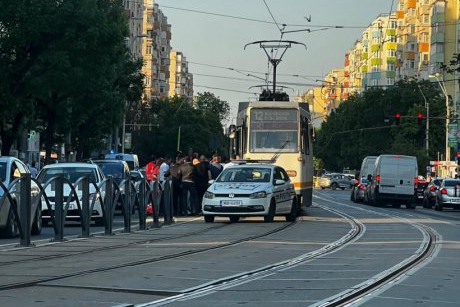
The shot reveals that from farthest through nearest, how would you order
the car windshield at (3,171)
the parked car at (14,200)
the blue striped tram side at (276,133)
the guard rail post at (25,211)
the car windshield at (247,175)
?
the blue striped tram side at (276,133) → the car windshield at (247,175) → the car windshield at (3,171) → the parked car at (14,200) → the guard rail post at (25,211)

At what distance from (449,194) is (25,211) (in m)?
38.0

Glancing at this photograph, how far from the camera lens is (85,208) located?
23.3 m

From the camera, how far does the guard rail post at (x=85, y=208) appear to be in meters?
23.2

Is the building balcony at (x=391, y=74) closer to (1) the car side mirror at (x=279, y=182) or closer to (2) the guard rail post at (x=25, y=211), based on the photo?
(1) the car side mirror at (x=279, y=182)

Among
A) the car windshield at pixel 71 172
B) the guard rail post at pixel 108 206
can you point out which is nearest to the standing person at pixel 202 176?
the car windshield at pixel 71 172

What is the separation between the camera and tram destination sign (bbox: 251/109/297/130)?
1458 inches

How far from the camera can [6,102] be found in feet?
134

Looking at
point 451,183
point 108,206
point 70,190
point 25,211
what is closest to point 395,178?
point 451,183

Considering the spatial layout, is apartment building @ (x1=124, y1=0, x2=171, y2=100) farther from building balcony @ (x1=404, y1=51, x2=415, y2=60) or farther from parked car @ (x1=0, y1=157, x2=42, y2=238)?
parked car @ (x1=0, y1=157, x2=42, y2=238)

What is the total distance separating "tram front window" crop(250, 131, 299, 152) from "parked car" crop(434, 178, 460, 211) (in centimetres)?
2035

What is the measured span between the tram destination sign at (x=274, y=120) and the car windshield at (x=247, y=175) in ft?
19.7

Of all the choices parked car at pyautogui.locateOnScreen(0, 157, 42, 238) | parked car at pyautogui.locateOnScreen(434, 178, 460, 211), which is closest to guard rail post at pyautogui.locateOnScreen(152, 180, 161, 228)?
parked car at pyautogui.locateOnScreen(0, 157, 42, 238)

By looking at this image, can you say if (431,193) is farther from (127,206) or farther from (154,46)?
(154,46)

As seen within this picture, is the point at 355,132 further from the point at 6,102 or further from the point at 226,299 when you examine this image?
the point at 226,299
